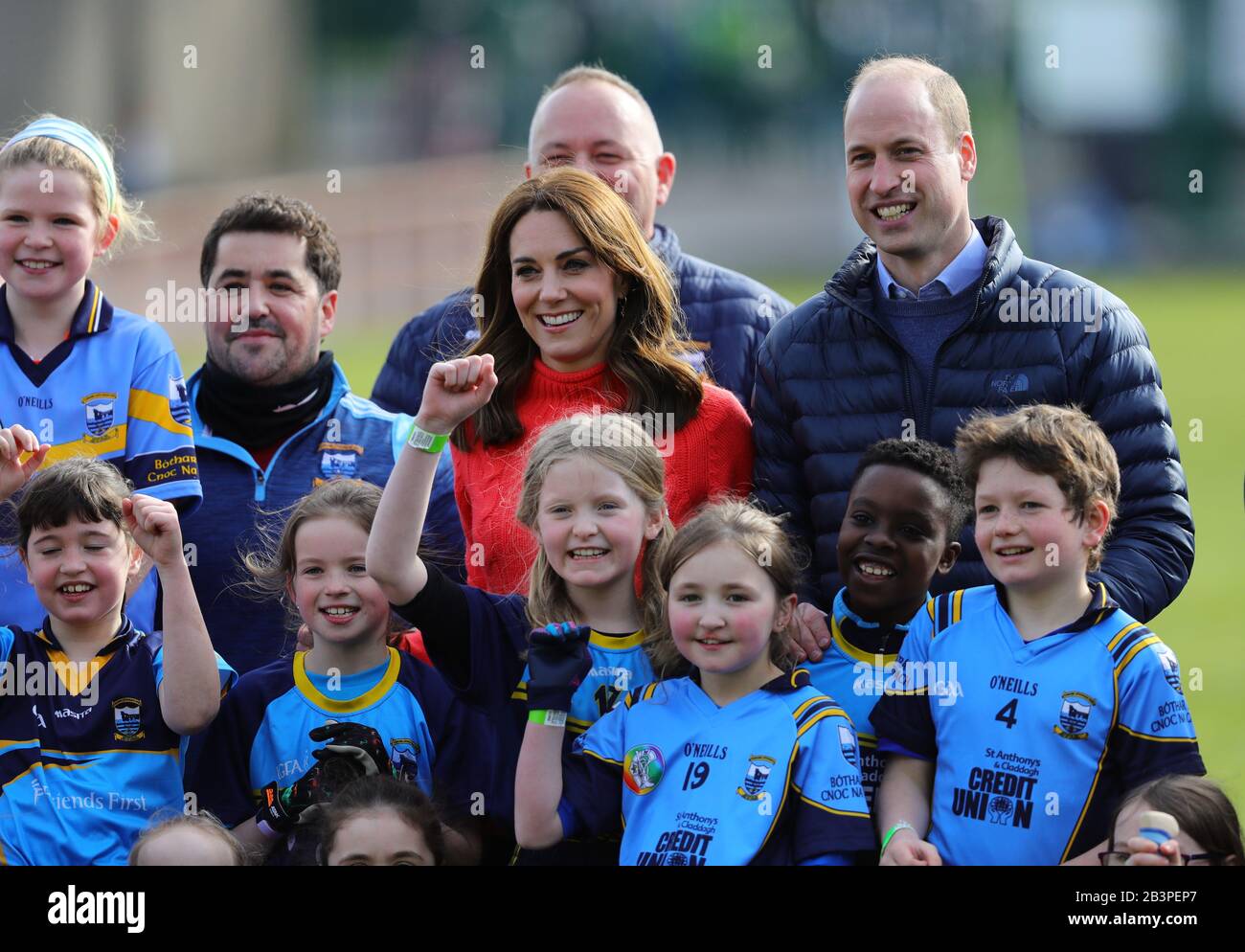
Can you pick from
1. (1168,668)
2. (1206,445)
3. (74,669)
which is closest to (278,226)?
(74,669)

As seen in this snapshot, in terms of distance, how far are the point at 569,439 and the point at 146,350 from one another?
1.30 m

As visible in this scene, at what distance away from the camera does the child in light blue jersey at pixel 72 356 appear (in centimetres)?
447

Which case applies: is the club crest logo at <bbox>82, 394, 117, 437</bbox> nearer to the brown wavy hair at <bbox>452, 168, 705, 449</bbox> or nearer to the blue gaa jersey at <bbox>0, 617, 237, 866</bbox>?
the blue gaa jersey at <bbox>0, 617, 237, 866</bbox>

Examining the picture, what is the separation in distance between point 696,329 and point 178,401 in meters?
1.75

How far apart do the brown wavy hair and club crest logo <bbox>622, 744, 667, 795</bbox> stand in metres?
0.98

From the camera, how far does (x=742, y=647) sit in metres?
3.78

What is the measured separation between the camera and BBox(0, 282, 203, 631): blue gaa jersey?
14.6 ft

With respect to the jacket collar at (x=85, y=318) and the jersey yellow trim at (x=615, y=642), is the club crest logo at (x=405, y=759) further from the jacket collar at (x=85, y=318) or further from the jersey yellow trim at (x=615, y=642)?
the jacket collar at (x=85, y=318)

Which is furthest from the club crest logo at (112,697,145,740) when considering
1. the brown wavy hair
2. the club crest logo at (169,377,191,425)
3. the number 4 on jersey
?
the number 4 on jersey

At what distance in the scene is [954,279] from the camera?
4391 millimetres
